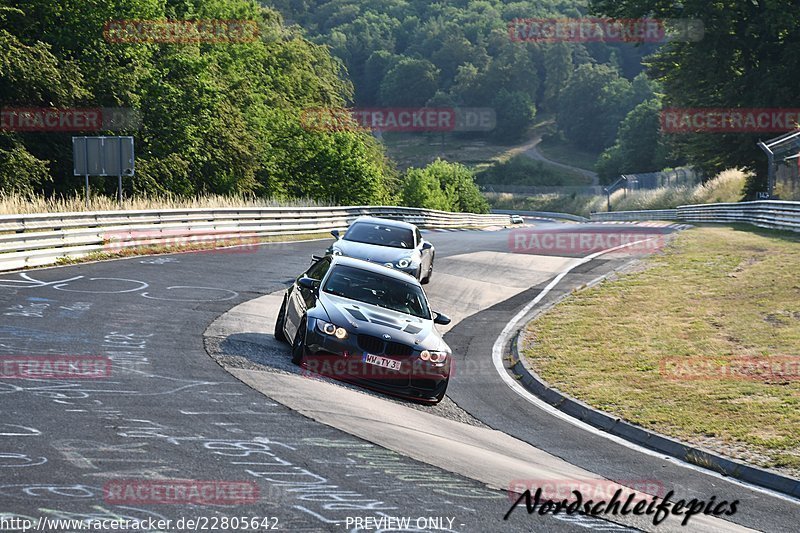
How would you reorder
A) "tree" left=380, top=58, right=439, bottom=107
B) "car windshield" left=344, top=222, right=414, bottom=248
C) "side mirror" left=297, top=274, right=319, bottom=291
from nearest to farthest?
"side mirror" left=297, top=274, right=319, bottom=291, "car windshield" left=344, top=222, right=414, bottom=248, "tree" left=380, top=58, right=439, bottom=107

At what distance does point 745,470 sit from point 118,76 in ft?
122

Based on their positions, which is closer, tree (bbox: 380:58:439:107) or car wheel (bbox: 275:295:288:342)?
car wheel (bbox: 275:295:288:342)

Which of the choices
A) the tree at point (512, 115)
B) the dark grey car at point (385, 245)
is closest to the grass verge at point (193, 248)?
the dark grey car at point (385, 245)

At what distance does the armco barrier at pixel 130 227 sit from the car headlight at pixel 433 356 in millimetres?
10891

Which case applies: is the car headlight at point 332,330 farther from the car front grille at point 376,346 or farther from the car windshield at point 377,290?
the car windshield at point 377,290

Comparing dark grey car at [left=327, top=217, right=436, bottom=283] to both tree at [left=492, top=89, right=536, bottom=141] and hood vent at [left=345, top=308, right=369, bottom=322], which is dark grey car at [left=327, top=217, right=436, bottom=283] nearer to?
hood vent at [left=345, top=308, right=369, bottom=322]

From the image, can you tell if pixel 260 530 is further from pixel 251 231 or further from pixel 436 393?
pixel 251 231

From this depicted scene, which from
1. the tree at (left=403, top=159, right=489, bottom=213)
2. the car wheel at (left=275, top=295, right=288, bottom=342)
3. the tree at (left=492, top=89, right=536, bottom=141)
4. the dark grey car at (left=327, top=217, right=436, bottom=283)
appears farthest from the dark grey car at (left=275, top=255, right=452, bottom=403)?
the tree at (left=492, top=89, right=536, bottom=141)

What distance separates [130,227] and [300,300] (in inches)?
502

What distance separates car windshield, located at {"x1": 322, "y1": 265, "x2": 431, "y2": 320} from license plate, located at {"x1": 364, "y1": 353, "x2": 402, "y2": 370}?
4.00ft

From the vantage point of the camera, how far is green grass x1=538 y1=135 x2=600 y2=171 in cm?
16962

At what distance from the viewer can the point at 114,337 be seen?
12.7 metres

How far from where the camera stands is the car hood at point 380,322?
11.7 meters

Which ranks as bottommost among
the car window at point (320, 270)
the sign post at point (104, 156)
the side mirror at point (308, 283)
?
the side mirror at point (308, 283)
